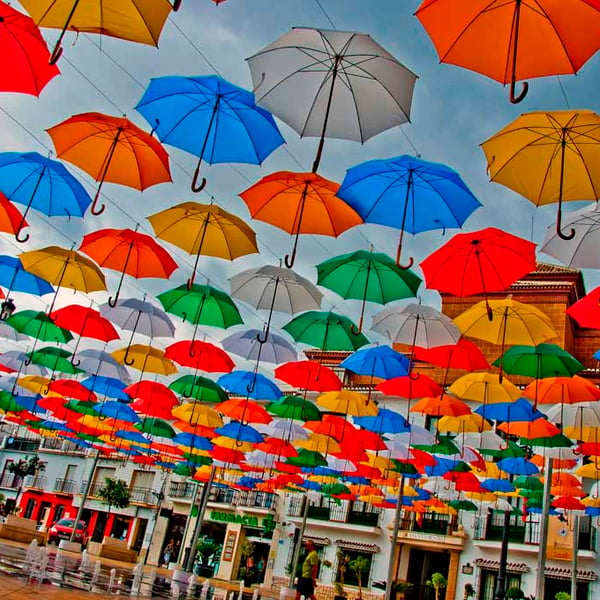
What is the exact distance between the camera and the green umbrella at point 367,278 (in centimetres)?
1085

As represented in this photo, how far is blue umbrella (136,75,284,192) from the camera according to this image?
773 cm

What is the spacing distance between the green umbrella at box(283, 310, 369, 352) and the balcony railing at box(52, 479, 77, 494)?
39.7 meters

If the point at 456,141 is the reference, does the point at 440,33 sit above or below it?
below

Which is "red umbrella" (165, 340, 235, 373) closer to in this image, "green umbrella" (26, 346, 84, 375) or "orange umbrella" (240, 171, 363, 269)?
"green umbrella" (26, 346, 84, 375)

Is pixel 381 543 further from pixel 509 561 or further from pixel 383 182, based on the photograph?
pixel 383 182

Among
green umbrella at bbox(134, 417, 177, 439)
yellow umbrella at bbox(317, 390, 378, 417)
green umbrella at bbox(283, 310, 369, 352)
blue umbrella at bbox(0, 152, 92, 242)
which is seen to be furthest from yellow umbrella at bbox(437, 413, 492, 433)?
blue umbrella at bbox(0, 152, 92, 242)

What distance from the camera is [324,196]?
921cm

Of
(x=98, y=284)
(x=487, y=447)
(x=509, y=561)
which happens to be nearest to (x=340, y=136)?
(x=98, y=284)

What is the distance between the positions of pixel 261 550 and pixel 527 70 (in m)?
36.2

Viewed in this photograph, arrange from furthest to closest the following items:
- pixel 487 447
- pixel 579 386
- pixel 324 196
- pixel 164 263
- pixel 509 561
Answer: pixel 509 561
pixel 487 447
pixel 579 386
pixel 164 263
pixel 324 196

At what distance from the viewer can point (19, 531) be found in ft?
74.7

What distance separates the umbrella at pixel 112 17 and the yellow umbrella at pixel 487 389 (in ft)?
34.9

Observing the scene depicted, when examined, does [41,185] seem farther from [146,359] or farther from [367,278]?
[146,359]

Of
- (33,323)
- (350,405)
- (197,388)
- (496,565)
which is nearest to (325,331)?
(350,405)
